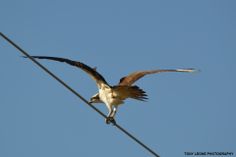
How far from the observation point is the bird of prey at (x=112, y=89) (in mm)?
9490

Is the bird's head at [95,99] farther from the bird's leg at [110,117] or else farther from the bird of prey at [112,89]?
the bird's leg at [110,117]

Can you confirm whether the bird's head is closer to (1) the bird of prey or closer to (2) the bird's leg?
(1) the bird of prey

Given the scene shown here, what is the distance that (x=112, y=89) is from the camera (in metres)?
10.0

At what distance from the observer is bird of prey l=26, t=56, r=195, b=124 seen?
9.49 metres

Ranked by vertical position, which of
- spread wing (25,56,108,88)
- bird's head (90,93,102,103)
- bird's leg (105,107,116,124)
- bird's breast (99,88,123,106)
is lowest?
bird's leg (105,107,116,124)

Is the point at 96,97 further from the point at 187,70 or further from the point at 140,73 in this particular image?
the point at 187,70

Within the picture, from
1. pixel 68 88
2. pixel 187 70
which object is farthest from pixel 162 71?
pixel 68 88

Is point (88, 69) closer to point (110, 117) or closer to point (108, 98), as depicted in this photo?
point (108, 98)

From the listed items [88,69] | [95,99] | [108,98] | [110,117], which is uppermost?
[88,69]

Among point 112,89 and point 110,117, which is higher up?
point 112,89

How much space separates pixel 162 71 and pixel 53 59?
173 cm

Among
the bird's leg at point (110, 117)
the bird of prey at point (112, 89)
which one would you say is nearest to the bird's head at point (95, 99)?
the bird of prey at point (112, 89)

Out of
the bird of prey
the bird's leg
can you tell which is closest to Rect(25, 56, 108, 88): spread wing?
the bird of prey

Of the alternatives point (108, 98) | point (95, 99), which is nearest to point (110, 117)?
point (108, 98)
